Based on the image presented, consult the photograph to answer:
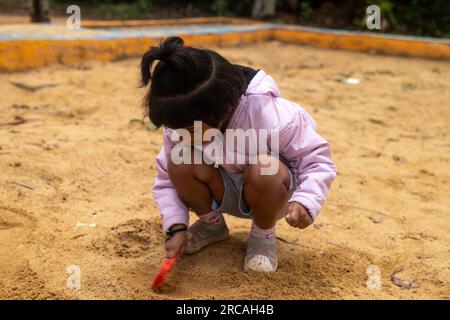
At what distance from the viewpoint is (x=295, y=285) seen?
64.7 inches

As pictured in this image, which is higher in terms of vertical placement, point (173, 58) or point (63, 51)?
point (173, 58)

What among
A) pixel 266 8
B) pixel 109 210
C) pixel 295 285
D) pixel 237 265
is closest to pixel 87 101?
pixel 109 210

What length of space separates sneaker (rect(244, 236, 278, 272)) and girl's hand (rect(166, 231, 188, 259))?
0.20 m

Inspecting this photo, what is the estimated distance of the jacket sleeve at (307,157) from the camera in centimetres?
158

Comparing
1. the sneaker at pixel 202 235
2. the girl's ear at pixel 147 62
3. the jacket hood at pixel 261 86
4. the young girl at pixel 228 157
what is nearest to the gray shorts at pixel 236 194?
the young girl at pixel 228 157

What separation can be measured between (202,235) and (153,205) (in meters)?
0.38

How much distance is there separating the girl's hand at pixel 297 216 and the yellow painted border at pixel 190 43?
110 inches

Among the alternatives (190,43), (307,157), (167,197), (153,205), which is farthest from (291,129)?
(190,43)

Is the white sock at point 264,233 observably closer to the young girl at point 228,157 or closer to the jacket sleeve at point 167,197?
the young girl at point 228,157

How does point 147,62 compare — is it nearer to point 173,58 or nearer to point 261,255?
point 173,58

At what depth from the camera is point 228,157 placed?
170 centimetres

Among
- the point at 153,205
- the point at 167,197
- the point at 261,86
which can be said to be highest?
the point at 261,86

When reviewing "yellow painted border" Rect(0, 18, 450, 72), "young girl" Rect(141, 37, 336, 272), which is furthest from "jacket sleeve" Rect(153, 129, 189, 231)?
"yellow painted border" Rect(0, 18, 450, 72)
